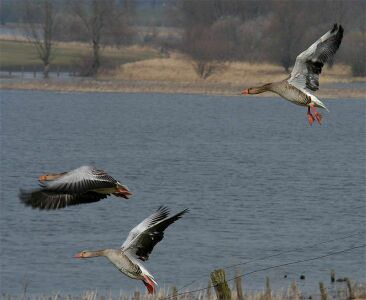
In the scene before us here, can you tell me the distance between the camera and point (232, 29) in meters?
108

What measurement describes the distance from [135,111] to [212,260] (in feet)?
179

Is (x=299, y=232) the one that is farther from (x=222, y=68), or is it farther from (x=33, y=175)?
(x=222, y=68)

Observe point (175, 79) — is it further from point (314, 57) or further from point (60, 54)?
point (314, 57)

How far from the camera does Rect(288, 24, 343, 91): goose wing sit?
1584 centimetres

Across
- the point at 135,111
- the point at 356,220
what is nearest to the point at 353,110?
the point at 135,111

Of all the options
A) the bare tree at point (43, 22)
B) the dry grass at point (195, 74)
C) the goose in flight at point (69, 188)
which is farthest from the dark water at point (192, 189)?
the goose in flight at point (69, 188)

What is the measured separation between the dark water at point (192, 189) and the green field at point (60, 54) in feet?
67.5

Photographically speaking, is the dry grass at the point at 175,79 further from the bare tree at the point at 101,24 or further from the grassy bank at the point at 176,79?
the bare tree at the point at 101,24

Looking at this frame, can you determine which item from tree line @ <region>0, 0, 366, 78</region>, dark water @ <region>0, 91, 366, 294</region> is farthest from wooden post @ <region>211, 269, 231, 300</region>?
tree line @ <region>0, 0, 366, 78</region>

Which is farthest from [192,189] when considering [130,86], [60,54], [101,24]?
[60,54]

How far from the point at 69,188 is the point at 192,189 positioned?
3071 centimetres

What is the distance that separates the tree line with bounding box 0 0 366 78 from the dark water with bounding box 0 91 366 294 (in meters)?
5.46

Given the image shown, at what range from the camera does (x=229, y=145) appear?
62125 millimetres

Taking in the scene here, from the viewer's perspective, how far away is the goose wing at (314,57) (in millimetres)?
15844
